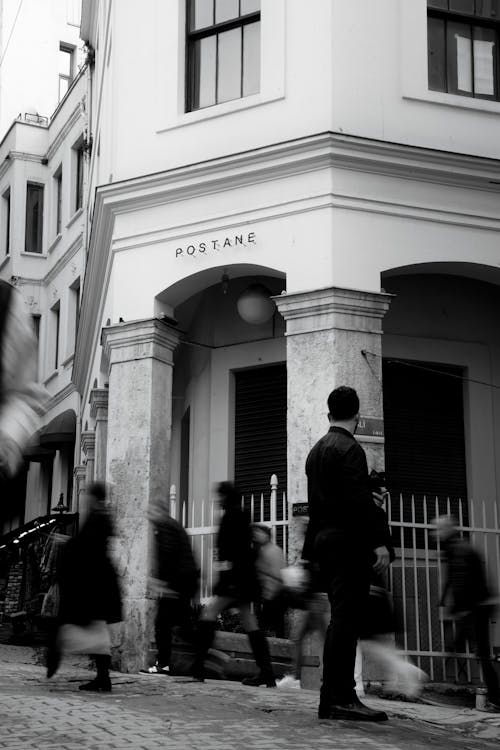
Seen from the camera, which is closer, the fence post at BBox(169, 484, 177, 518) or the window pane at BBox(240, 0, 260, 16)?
the fence post at BBox(169, 484, 177, 518)

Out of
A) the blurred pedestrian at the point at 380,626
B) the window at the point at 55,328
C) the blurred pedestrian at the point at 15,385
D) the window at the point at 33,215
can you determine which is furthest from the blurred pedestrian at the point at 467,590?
the window at the point at 33,215

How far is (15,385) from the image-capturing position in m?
3.76

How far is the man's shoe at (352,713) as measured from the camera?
7.48m

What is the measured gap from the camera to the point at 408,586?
Answer: 13297mm

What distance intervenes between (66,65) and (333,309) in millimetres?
25677

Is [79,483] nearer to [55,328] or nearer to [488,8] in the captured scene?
[55,328]

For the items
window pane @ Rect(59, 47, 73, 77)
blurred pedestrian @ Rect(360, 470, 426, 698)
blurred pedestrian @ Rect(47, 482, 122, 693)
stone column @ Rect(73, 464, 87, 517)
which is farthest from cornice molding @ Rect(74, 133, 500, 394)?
window pane @ Rect(59, 47, 73, 77)

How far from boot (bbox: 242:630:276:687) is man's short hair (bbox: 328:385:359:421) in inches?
107

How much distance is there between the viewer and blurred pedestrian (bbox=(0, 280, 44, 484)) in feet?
12.1

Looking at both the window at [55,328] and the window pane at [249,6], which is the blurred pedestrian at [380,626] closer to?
the window pane at [249,6]

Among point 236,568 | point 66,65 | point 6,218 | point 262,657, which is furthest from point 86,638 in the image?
point 66,65

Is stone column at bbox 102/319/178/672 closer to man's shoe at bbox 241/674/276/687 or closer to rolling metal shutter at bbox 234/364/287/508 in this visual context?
rolling metal shutter at bbox 234/364/287/508

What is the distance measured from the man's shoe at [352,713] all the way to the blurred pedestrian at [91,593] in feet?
9.11

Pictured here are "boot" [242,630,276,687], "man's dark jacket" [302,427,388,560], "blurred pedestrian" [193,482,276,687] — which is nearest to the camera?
"man's dark jacket" [302,427,388,560]
